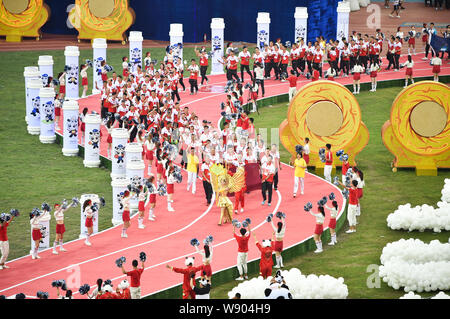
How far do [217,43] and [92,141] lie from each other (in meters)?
12.4

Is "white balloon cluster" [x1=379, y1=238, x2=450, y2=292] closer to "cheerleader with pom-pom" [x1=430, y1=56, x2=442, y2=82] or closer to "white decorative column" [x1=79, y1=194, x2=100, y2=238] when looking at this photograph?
"white decorative column" [x1=79, y1=194, x2=100, y2=238]

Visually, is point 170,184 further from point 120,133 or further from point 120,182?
point 120,133

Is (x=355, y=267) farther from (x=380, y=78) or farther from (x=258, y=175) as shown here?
(x=380, y=78)

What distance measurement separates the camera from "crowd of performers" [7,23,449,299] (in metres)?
21.2

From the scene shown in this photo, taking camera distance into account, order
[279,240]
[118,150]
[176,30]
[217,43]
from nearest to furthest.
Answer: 1. [279,240]
2. [118,150]
3. [176,30]
4. [217,43]

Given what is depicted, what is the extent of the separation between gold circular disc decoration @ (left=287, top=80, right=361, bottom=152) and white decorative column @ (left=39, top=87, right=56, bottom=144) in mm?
8671

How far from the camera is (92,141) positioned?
30047 mm

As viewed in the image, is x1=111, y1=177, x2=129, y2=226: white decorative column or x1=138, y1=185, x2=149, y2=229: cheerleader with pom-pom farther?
x1=111, y1=177, x2=129, y2=226: white decorative column

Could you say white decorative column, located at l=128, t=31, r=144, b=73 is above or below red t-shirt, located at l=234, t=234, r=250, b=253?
above

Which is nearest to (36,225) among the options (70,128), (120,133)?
(120,133)

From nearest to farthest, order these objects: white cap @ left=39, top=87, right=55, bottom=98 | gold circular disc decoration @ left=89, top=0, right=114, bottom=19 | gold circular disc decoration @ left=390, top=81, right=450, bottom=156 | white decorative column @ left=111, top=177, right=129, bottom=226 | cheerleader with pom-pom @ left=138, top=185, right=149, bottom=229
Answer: cheerleader with pom-pom @ left=138, top=185, right=149, bottom=229 → white decorative column @ left=111, top=177, right=129, bottom=226 → gold circular disc decoration @ left=390, top=81, right=450, bottom=156 → white cap @ left=39, top=87, right=55, bottom=98 → gold circular disc decoration @ left=89, top=0, right=114, bottom=19

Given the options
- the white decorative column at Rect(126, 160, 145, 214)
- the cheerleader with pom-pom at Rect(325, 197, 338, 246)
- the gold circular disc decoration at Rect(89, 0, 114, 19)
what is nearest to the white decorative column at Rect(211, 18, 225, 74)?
the gold circular disc decoration at Rect(89, 0, 114, 19)

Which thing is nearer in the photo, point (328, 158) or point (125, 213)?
point (125, 213)

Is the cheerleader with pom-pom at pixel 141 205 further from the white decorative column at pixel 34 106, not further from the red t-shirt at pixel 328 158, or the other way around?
the white decorative column at pixel 34 106
